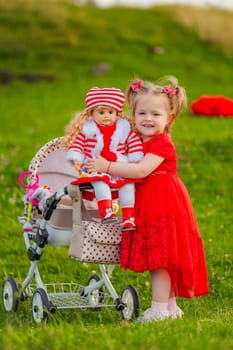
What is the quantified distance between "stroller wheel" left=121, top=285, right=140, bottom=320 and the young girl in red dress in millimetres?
80

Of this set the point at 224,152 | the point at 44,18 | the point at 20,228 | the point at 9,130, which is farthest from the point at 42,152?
the point at 44,18

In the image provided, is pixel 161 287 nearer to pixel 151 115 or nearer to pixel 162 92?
pixel 151 115

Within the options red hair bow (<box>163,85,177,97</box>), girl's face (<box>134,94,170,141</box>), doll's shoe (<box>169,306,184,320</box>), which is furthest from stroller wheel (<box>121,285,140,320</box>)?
red hair bow (<box>163,85,177,97</box>)

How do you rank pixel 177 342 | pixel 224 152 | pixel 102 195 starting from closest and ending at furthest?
1. pixel 177 342
2. pixel 102 195
3. pixel 224 152

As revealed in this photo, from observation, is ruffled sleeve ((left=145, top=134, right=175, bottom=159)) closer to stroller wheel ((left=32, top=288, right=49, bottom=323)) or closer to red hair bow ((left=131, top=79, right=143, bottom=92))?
red hair bow ((left=131, top=79, right=143, bottom=92))

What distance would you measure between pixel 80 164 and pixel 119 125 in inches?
16.8

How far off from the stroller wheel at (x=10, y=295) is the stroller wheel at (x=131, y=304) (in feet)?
3.08

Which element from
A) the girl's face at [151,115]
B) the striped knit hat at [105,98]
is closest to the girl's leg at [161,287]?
the girl's face at [151,115]

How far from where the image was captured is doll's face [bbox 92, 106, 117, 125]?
20.3ft

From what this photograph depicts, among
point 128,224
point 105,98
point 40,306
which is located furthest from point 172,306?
point 105,98

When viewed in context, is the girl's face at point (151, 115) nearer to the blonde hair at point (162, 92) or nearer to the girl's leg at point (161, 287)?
the blonde hair at point (162, 92)

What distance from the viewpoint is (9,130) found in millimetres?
17594

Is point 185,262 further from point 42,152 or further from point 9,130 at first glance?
point 9,130

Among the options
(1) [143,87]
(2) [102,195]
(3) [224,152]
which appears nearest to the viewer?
(2) [102,195]
